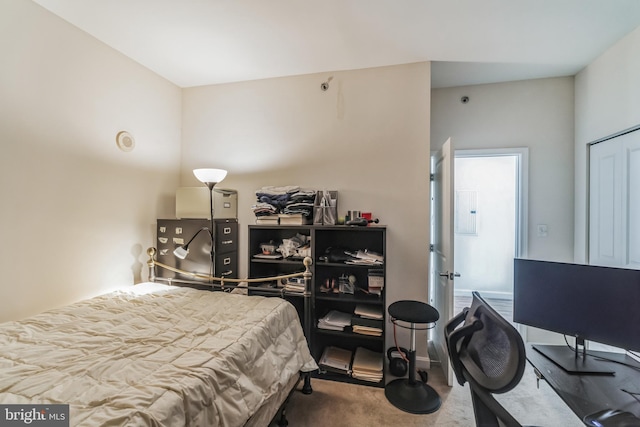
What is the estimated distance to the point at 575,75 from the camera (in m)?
2.71

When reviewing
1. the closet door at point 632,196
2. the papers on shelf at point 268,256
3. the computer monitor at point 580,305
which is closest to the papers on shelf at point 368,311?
the papers on shelf at point 268,256

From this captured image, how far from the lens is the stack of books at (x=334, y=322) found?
2.31 m

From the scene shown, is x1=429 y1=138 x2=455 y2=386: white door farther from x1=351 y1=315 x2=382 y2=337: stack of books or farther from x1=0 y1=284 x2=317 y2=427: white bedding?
x1=0 y1=284 x2=317 y2=427: white bedding

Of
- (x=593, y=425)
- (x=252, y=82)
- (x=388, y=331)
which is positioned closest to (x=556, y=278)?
(x=593, y=425)

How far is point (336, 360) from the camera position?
236cm

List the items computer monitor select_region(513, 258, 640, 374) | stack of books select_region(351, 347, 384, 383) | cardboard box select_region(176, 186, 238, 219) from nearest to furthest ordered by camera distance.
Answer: computer monitor select_region(513, 258, 640, 374) → stack of books select_region(351, 347, 384, 383) → cardboard box select_region(176, 186, 238, 219)

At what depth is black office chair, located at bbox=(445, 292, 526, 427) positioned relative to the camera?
0.80 meters

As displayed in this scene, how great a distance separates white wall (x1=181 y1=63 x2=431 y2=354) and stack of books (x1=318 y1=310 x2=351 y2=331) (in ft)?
1.58

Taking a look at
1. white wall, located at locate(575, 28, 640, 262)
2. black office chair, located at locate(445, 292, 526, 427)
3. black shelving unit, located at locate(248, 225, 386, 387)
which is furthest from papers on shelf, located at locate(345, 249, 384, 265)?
white wall, located at locate(575, 28, 640, 262)

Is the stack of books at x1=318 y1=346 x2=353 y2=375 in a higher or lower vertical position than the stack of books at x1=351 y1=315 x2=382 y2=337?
lower

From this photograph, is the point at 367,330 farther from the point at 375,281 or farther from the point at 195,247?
the point at 195,247
